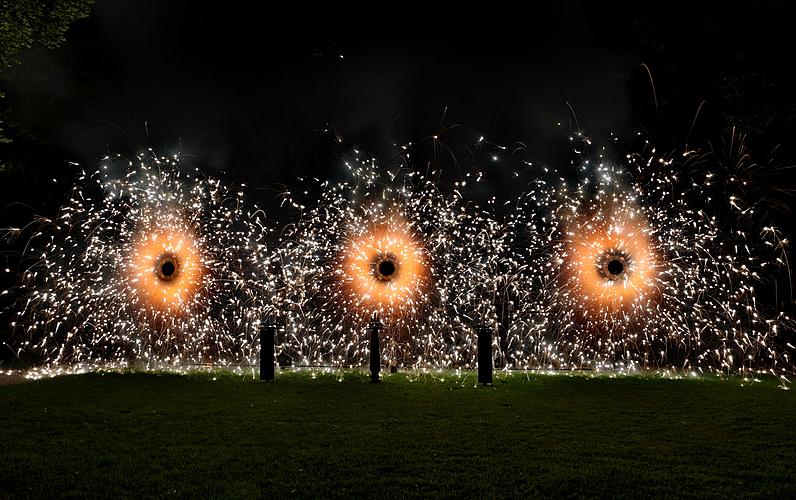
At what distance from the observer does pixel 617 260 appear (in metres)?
12.6

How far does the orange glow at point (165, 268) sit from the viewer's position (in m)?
13.4

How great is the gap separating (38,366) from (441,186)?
11.0 meters

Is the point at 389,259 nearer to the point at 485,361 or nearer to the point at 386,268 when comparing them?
the point at 386,268

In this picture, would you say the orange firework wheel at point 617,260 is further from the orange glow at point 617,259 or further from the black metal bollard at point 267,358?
the black metal bollard at point 267,358

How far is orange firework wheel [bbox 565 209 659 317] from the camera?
41.0 feet

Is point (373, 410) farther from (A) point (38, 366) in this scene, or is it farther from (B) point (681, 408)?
(A) point (38, 366)

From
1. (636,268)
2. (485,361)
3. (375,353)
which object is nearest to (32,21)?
(375,353)

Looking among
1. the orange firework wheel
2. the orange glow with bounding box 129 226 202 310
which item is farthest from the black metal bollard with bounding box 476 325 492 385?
the orange glow with bounding box 129 226 202 310

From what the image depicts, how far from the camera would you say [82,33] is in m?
19.5

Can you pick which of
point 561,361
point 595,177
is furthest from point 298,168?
point 561,361

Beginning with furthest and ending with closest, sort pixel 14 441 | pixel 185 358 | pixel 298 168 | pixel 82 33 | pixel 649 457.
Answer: pixel 298 168
pixel 82 33
pixel 185 358
pixel 14 441
pixel 649 457

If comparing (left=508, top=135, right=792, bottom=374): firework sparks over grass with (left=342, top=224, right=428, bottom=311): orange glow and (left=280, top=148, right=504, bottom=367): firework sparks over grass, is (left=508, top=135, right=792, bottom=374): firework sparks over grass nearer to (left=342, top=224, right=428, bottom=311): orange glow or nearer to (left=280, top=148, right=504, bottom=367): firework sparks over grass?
(left=280, top=148, right=504, bottom=367): firework sparks over grass

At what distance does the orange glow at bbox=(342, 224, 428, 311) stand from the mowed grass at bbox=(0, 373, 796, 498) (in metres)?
2.26

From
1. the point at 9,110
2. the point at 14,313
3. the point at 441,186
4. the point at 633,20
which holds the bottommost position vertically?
the point at 14,313
